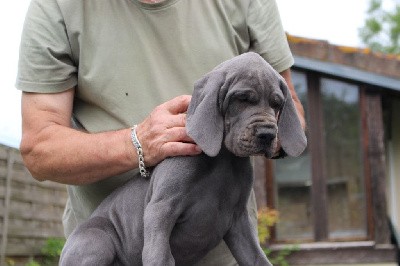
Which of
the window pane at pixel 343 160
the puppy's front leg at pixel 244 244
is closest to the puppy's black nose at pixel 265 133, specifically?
the puppy's front leg at pixel 244 244

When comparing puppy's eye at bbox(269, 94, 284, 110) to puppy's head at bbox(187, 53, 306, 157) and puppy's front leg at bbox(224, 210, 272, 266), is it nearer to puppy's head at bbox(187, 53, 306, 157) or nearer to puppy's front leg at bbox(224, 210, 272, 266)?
puppy's head at bbox(187, 53, 306, 157)

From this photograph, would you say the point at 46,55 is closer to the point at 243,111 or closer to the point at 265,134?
the point at 243,111

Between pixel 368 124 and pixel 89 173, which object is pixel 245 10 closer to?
pixel 89 173

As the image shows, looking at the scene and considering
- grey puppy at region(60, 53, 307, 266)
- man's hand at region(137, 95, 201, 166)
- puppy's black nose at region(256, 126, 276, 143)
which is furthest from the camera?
man's hand at region(137, 95, 201, 166)

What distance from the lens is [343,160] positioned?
12.7 meters

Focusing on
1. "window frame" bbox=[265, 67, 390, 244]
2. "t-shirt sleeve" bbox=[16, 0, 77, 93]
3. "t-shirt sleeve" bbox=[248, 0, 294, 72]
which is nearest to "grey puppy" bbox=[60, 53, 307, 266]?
"t-shirt sleeve" bbox=[16, 0, 77, 93]

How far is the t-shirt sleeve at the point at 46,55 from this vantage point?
3744 mm

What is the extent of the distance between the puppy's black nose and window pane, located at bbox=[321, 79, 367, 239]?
9.79m

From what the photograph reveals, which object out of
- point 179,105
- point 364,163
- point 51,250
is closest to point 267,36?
point 179,105

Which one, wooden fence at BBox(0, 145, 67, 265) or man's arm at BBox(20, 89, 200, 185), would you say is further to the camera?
wooden fence at BBox(0, 145, 67, 265)

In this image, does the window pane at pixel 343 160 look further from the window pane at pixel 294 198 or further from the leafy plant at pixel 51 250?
the leafy plant at pixel 51 250

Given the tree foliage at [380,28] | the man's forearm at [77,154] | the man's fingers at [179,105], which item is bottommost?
the tree foliage at [380,28]

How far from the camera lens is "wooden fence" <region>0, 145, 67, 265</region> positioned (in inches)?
461

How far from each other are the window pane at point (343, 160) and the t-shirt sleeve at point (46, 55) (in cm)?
901
